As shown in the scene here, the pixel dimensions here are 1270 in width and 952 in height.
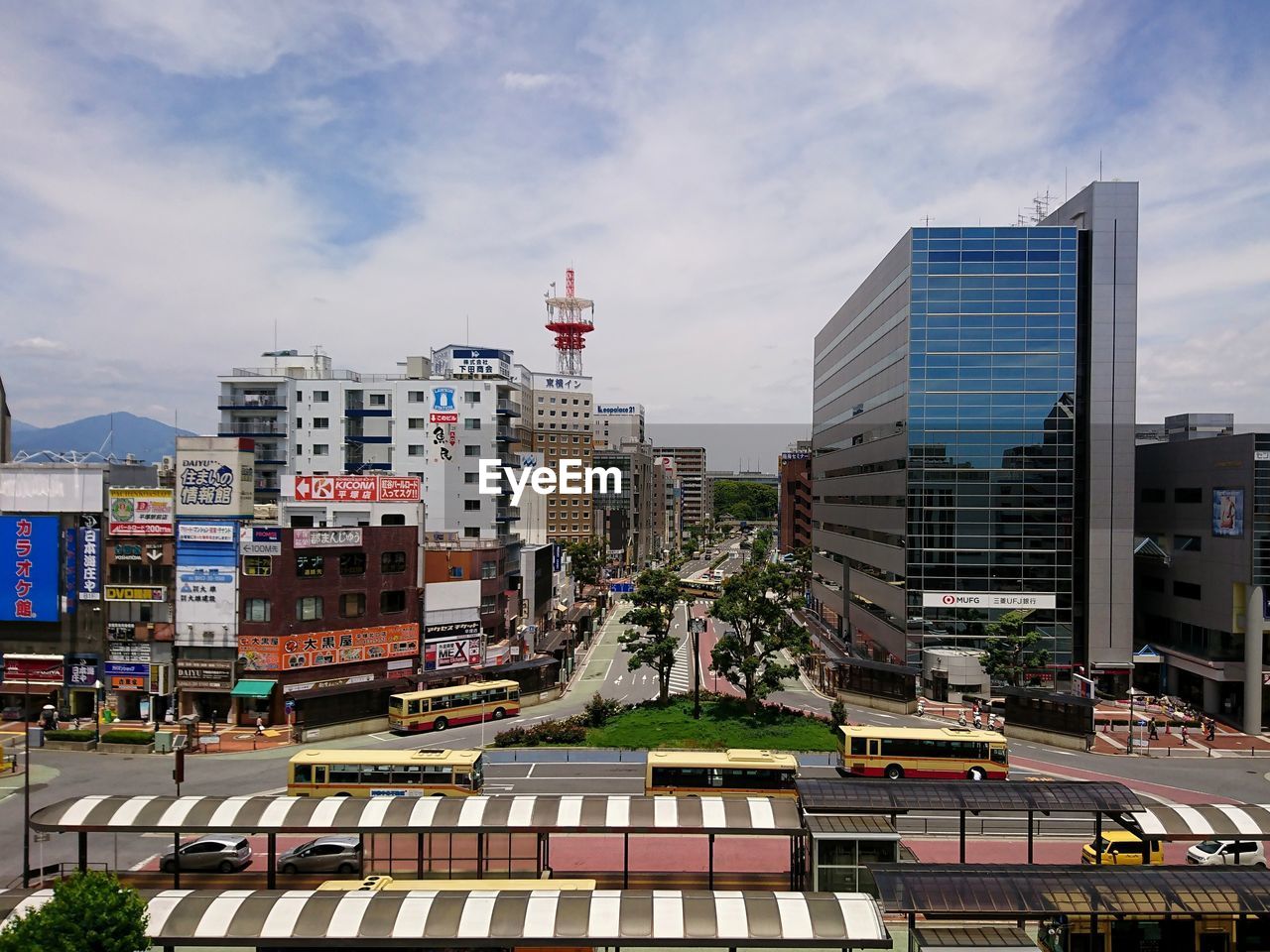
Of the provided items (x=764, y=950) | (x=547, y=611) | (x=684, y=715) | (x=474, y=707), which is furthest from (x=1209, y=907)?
(x=547, y=611)

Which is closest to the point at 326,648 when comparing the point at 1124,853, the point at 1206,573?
the point at 1124,853

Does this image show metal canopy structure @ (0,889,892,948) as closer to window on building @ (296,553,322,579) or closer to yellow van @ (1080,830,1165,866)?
yellow van @ (1080,830,1165,866)

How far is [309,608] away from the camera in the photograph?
5534 centimetres

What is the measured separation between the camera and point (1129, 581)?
65750mm

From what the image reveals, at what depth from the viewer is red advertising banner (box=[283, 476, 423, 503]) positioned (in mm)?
65375

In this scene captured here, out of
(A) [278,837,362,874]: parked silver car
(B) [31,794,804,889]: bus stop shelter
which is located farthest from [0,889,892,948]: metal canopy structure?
(A) [278,837,362,874]: parked silver car

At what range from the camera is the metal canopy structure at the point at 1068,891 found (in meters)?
21.6

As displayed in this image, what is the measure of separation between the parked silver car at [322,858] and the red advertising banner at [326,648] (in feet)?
81.8

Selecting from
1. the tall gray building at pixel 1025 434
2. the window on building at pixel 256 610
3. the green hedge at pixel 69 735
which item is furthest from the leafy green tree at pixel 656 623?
the green hedge at pixel 69 735

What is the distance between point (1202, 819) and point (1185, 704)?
4207 cm

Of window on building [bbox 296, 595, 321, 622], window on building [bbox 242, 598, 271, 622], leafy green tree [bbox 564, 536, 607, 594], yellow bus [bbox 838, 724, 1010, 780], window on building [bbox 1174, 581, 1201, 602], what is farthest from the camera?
leafy green tree [bbox 564, 536, 607, 594]

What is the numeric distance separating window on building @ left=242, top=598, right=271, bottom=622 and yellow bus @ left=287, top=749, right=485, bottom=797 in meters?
18.1

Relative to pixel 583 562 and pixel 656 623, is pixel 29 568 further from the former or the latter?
pixel 583 562

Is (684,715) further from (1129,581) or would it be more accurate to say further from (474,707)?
(1129,581)
